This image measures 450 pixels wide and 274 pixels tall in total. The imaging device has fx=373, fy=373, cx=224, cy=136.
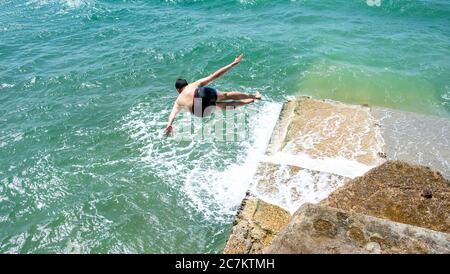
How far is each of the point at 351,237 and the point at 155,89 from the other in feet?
44.7

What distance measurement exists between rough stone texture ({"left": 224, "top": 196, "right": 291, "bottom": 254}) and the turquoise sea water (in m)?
0.82

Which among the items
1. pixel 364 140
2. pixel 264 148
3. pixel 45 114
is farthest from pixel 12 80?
pixel 364 140

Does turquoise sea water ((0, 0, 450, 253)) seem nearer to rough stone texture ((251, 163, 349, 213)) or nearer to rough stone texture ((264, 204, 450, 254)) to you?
rough stone texture ((251, 163, 349, 213))

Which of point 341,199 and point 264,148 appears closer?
point 341,199

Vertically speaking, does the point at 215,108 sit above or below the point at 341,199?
above

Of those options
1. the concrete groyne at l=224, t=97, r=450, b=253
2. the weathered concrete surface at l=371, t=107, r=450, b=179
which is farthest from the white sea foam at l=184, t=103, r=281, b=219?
the weathered concrete surface at l=371, t=107, r=450, b=179

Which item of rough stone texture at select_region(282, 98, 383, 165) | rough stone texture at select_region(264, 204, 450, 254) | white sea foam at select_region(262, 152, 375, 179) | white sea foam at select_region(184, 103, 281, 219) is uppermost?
rough stone texture at select_region(264, 204, 450, 254)

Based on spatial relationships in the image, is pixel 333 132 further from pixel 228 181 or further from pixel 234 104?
pixel 234 104

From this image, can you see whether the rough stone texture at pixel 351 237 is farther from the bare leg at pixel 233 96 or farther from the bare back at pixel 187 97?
the bare leg at pixel 233 96

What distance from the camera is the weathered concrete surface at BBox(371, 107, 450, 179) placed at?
12.0 metres

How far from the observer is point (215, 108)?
31.1ft

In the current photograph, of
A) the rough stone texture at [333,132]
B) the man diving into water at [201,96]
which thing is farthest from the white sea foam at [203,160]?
the man diving into water at [201,96]

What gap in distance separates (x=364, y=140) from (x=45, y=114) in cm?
1283

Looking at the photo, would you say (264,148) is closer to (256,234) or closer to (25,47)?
(256,234)
